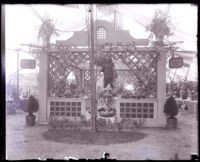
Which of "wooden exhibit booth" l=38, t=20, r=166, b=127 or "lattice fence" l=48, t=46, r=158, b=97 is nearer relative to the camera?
"wooden exhibit booth" l=38, t=20, r=166, b=127

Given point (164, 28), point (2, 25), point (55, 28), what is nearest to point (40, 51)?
point (55, 28)

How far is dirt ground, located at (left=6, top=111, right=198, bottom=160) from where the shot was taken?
6.21 metres

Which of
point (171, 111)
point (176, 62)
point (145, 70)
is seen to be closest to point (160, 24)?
point (176, 62)

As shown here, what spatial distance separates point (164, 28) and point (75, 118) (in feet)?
16.9

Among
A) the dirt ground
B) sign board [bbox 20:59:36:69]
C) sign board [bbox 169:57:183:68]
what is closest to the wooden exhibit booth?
sign board [bbox 169:57:183:68]

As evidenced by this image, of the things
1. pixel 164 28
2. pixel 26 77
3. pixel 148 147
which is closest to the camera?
pixel 148 147

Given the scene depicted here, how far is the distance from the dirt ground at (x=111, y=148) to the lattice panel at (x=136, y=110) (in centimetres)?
133

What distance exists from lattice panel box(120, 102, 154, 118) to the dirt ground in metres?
1.33

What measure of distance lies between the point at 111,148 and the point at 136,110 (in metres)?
3.75

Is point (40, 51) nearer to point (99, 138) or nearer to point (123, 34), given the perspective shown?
point (123, 34)

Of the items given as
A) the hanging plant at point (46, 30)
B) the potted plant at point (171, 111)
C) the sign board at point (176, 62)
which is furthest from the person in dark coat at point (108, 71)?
the hanging plant at point (46, 30)

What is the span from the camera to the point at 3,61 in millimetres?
2295

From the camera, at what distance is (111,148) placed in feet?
22.8

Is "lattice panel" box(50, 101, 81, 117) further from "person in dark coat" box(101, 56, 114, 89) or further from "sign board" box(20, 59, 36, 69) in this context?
"sign board" box(20, 59, 36, 69)
